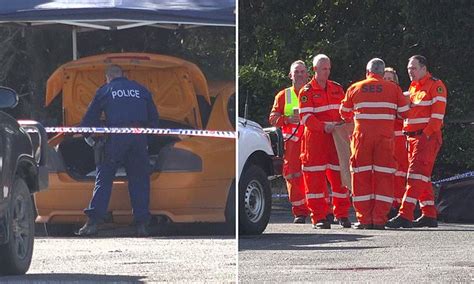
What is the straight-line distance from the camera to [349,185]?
12430 millimetres

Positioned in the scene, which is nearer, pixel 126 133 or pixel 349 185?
pixel 126 133

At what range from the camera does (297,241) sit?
10.8 metres

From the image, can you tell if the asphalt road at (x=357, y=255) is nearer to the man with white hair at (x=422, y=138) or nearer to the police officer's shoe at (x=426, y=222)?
the police officer's shoe at (x=426, y=222)

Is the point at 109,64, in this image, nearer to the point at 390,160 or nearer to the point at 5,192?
the point at 5,192

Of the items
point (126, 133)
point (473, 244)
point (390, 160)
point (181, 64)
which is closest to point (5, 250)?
point (126, 133)

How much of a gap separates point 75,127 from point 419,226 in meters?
7.24

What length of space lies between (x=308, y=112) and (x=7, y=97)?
21.6ft

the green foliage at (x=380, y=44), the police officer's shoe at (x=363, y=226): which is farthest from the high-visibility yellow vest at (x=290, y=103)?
the green foliage at (x=380, y=44)

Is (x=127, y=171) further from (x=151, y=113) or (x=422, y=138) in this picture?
(x=422, y=138)

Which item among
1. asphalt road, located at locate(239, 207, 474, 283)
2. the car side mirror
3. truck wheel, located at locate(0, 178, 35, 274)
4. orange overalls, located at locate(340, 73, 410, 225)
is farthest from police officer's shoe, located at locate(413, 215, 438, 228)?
the car side mirror

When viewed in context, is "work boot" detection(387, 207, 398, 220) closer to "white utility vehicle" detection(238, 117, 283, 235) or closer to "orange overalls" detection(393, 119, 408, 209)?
"orange overalls" detection(393, 119, 408, 209)

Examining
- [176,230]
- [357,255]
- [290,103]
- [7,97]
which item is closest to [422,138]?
[290,103]

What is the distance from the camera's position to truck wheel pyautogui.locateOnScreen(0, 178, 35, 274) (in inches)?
221

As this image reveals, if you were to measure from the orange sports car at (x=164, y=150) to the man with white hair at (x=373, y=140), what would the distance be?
608cm
